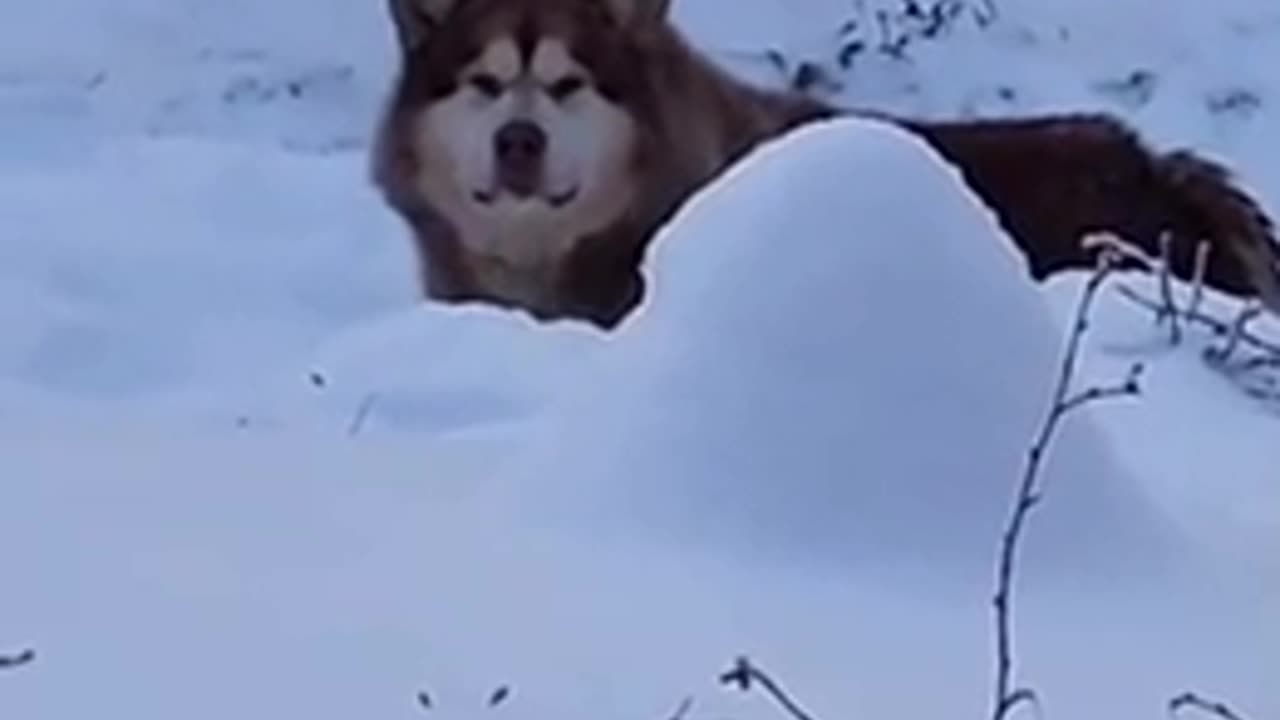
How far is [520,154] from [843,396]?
382 centimetres

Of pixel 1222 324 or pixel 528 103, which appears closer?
pixel 1222 324

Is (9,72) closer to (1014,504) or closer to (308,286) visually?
(308,286)

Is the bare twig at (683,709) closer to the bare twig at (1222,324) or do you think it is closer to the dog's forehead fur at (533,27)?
the bare twig at (1222,324)

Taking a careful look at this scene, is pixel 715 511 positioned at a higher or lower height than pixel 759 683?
higher

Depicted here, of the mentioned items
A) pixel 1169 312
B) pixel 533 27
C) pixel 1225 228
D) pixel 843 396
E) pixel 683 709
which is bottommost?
pixel 683 709

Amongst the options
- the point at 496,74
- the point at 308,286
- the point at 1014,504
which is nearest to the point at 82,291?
the point at 308,286

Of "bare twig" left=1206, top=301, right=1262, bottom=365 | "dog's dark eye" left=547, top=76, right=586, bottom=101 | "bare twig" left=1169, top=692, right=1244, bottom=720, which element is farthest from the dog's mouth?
"bare twig" left=1169, top=692, right=1244, bottom=720

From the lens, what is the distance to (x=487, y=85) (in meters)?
7.18

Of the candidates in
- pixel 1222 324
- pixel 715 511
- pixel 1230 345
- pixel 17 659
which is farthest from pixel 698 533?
pixel 1222 324

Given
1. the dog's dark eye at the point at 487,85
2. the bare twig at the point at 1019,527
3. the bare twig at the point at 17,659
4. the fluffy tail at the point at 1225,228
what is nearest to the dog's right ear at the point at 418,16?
the dog's dark eye at the point at 487,85

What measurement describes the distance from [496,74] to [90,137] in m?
2.30

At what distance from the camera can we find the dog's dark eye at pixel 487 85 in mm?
7176

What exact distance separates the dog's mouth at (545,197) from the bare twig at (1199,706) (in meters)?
4.30

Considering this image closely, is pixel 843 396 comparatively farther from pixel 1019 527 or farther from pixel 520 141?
pixel 520 141
